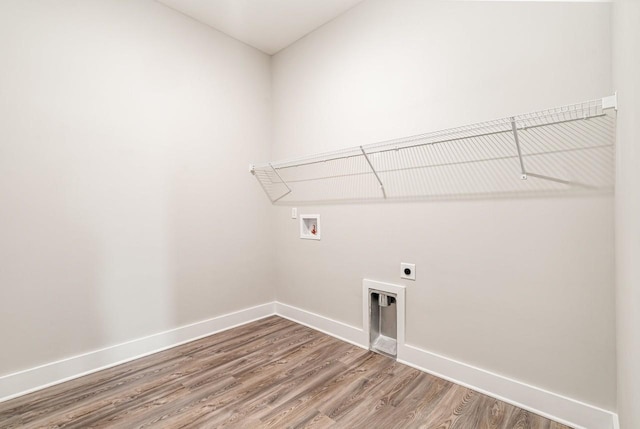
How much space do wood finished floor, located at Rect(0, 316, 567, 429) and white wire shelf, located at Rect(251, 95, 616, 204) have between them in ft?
3.99

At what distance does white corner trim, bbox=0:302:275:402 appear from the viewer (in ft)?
6.04

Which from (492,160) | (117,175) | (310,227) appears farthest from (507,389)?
(117,175)

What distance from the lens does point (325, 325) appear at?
2.74 meters

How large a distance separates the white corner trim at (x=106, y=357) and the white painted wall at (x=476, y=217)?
0.98 meters

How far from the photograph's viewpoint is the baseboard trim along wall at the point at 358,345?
1.55 meters

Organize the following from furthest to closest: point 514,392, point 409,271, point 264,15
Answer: point 264,15
point 409,271
point 514,392

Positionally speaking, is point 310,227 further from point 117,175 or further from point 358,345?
point 117,175

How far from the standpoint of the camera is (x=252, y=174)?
3068 millimetres

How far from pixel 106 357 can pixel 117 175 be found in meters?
1.31

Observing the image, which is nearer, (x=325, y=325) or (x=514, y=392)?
(x=514, y=392)

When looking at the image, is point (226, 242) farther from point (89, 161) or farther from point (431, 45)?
→ point (431, 45)

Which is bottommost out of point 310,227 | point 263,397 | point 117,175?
point 263,397

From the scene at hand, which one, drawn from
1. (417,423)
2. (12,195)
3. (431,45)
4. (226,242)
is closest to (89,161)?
(12,195)

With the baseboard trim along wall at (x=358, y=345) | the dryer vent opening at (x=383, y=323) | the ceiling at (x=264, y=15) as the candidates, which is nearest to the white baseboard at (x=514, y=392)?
the baseboard trim along wall at (x=358, y=345)
